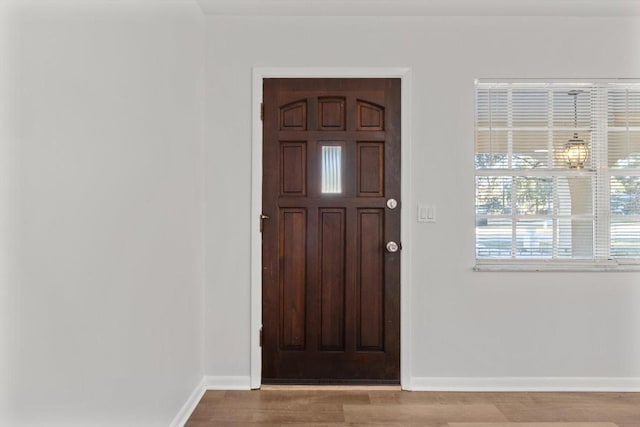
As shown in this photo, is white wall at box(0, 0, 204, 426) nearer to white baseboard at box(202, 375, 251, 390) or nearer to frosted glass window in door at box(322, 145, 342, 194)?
white baseboard at box(202, 375, 251, 390)

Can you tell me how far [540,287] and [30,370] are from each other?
2.81 m

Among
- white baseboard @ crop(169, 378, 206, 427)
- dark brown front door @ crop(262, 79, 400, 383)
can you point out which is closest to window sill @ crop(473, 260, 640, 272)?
dark brown front door @ crop(262, 79, 400, 383)

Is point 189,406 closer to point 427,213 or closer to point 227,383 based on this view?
point 227,383

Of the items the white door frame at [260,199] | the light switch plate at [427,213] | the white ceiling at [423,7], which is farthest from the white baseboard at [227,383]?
the white ceiling at [423,7]

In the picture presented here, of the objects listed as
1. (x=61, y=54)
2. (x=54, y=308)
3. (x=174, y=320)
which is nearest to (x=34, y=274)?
(x=54, y=308)

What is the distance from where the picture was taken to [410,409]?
2.58 meters

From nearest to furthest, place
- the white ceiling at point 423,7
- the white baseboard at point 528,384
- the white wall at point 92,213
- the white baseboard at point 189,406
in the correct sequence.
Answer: the white wall at point 92,213 → the white baseboard at point 189,406 → the white ceiling at point 423,7 → the white baseboard at point 528,384

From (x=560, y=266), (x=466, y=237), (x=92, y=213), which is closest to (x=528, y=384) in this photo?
(x=560, y=266)

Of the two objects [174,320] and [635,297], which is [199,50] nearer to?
[174,320]

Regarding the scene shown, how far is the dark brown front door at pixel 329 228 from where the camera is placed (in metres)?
2.91

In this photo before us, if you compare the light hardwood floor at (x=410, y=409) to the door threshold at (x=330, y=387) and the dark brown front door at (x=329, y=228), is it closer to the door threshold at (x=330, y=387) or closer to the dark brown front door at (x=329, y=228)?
the door threshold at (x=330, y=387)

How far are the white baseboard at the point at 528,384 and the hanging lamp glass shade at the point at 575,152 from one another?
4.62ft

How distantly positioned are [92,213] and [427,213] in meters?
2.04

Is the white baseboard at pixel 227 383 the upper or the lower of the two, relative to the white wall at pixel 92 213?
lower
